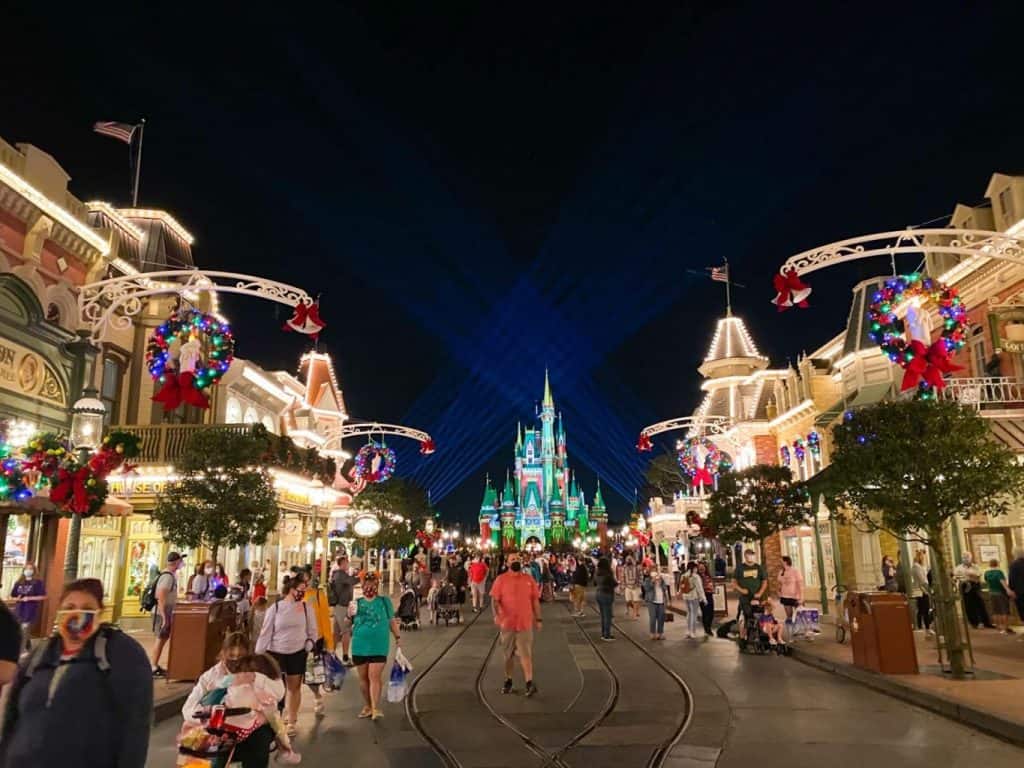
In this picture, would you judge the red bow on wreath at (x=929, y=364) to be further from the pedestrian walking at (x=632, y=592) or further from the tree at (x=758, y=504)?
the pedestrian walking at (x=632, y=592)

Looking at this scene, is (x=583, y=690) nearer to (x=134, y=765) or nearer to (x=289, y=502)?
(x=134, y=765)

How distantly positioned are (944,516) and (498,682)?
720cm

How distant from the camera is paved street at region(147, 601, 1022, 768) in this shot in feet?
23.9

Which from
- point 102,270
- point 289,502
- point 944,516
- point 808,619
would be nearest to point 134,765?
point 944,516

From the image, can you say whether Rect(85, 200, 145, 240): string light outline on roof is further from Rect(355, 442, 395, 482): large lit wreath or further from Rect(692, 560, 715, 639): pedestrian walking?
Rect(692, 560, 715, 639): pedestrian walking

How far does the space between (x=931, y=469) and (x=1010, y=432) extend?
7.76 meters

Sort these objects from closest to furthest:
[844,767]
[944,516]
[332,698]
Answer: [844,767]
[332,698]
[944,516]

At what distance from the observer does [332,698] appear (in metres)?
10.8

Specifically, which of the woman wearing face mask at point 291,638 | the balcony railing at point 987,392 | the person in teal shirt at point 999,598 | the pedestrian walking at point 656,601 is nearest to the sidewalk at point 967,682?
the person in teal shirt at point 999,598

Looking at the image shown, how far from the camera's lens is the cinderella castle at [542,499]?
156m

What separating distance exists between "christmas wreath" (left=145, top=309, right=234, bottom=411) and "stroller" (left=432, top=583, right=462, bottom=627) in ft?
36.3

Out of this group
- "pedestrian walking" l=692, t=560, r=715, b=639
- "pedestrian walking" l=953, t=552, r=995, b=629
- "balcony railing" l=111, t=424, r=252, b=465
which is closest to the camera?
"pedestrian walking" l=953, t=552, r=995, b=629

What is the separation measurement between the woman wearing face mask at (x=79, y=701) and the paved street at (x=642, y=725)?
404cm

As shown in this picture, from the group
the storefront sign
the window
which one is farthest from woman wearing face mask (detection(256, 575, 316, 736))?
the window
